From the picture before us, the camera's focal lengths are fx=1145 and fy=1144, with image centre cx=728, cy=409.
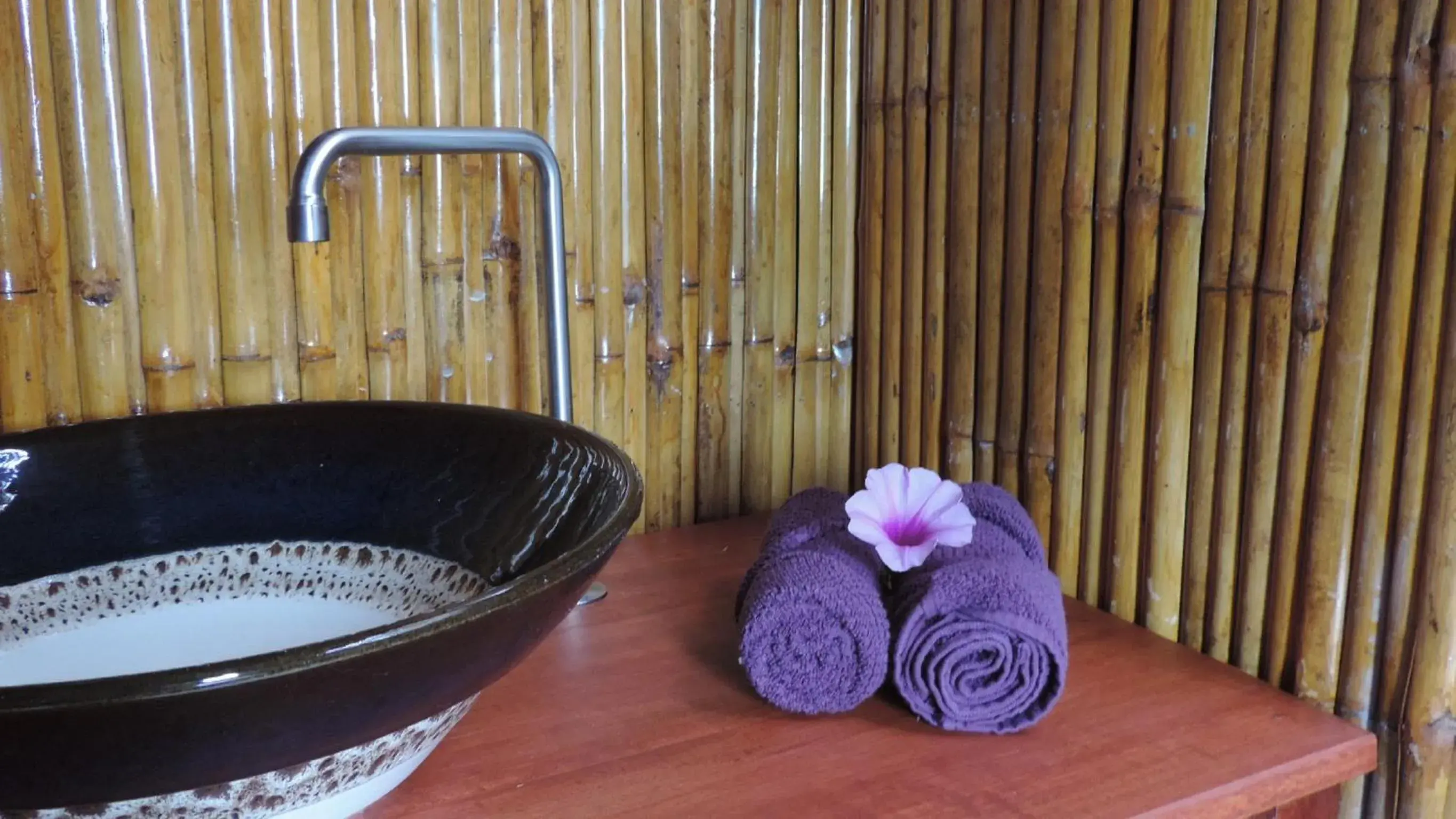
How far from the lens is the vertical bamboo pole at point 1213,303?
29.7 inches

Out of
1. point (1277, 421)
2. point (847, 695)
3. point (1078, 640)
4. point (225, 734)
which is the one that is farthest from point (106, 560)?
point (1277, 421)

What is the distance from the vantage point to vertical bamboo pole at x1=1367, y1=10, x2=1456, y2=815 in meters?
0.64

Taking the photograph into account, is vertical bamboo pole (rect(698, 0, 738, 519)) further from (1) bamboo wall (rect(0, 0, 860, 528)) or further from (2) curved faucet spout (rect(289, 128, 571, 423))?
(2) curved faucet spout (rect(289, 128, 571, 423))

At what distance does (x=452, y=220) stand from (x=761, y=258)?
0.31 m

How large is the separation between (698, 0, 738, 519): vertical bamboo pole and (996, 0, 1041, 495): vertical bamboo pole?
273 millimetres

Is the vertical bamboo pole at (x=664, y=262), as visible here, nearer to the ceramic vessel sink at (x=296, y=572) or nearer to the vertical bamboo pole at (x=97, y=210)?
the ceramic vessel sink at (x=296, y=572)

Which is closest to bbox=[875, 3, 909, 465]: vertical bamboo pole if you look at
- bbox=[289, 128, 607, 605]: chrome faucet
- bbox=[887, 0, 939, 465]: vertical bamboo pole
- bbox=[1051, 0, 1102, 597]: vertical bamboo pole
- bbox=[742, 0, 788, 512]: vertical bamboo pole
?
bbox=[887, 0, 939, 465]: vertical bamboo pole

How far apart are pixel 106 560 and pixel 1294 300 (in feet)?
2.67

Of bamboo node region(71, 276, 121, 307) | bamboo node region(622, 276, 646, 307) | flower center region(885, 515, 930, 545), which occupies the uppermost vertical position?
bamboo node region(71, 276, 121, 307)

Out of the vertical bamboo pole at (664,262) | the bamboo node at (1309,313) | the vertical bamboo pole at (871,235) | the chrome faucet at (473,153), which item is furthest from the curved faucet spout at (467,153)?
the bamboo node at (1309,313)

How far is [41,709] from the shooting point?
411 millimetres

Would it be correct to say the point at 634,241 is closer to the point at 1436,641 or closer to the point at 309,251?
the point at 309,251

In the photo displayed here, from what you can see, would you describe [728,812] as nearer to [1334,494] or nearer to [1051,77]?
[1334,494]

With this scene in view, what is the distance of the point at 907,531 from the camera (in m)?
0.78
